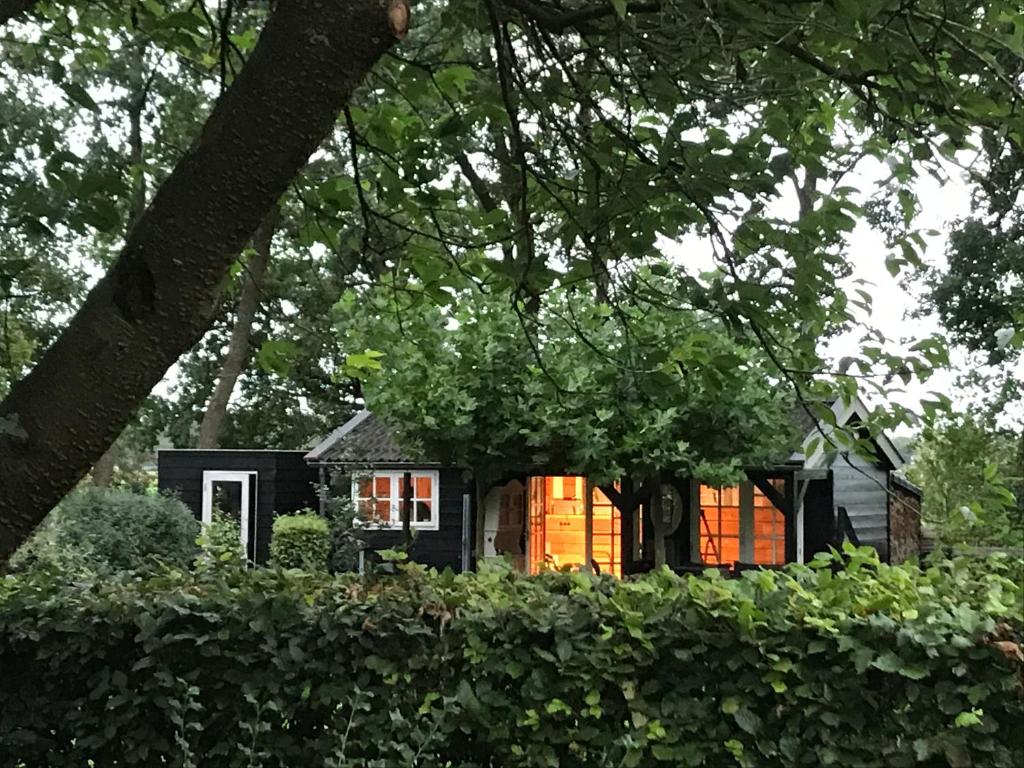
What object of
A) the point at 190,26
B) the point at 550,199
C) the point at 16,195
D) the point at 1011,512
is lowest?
the point at 1011,512

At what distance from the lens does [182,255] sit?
1.59 meters

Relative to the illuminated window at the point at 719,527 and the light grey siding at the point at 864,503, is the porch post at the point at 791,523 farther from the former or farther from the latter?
the light grey siding at the point at 864,503

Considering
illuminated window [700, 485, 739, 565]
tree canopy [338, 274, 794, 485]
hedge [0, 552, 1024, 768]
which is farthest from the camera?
illuminated window [700, 485, 739, 565]

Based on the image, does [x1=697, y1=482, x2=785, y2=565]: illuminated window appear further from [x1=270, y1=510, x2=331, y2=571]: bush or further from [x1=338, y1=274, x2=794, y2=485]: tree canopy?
[x1=270, y1=510, x2=331, y2=571]: bush

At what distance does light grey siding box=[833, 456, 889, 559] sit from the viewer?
1405cm

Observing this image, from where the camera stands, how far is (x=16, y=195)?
2.11m

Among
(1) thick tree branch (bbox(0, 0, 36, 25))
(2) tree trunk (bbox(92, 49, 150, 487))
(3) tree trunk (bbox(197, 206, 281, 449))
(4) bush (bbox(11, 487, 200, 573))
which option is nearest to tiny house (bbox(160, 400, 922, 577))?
(4) bush (bbox(11, 487, 200, 573))

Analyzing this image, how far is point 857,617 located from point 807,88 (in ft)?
4.99

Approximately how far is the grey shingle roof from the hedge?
1142 cm

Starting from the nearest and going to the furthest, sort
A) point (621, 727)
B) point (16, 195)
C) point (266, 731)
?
point (16, 195)
point (621, 727)
point (266, 731)

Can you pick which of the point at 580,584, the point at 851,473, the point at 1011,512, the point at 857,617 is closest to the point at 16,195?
the point at 580,584

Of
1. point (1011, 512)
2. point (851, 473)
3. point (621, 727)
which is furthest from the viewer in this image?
point (851, 473)

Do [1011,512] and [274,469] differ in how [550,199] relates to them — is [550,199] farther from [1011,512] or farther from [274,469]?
[274,469]

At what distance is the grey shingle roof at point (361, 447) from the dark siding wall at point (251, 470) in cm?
109
